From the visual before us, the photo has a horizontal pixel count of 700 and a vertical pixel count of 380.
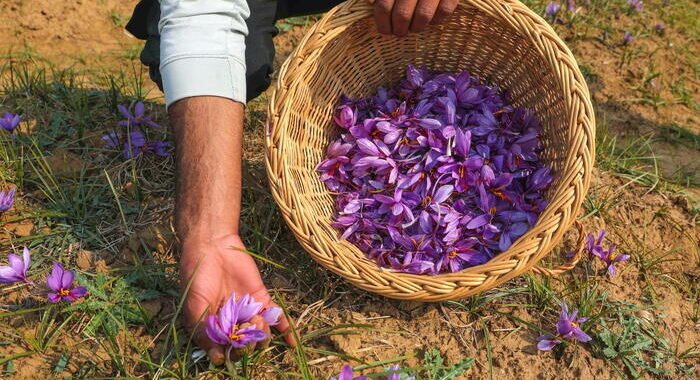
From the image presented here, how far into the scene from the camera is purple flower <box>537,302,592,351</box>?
167cm

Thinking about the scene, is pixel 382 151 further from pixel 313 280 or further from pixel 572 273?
pixel 572 273

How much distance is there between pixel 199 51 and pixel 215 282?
2.54 feet

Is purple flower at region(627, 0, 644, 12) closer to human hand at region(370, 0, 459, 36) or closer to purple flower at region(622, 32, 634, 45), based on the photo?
purple flower at region(622, 32, 634, 45)

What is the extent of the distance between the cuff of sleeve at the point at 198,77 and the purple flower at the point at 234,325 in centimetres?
71

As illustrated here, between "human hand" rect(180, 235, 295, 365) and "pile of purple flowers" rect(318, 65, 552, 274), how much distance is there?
39 cm

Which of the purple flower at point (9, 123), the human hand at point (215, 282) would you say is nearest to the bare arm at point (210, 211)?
the human hand at point (215, 282)

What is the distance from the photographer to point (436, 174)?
2.00m

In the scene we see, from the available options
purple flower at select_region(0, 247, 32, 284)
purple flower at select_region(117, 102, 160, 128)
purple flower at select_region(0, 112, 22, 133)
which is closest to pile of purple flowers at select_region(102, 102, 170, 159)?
purple flower at select_region(117, 102, 160, 128)

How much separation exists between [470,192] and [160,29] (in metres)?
1.24

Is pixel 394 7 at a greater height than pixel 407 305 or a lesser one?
greater

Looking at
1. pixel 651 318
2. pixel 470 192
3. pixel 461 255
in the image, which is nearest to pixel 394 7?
pixel 470 192

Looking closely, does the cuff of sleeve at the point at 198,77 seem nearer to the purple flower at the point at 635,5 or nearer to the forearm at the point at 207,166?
the forearm at the point at 207,166

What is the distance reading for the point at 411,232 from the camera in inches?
76.5

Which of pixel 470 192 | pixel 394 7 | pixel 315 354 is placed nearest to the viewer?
pixel 315 354
